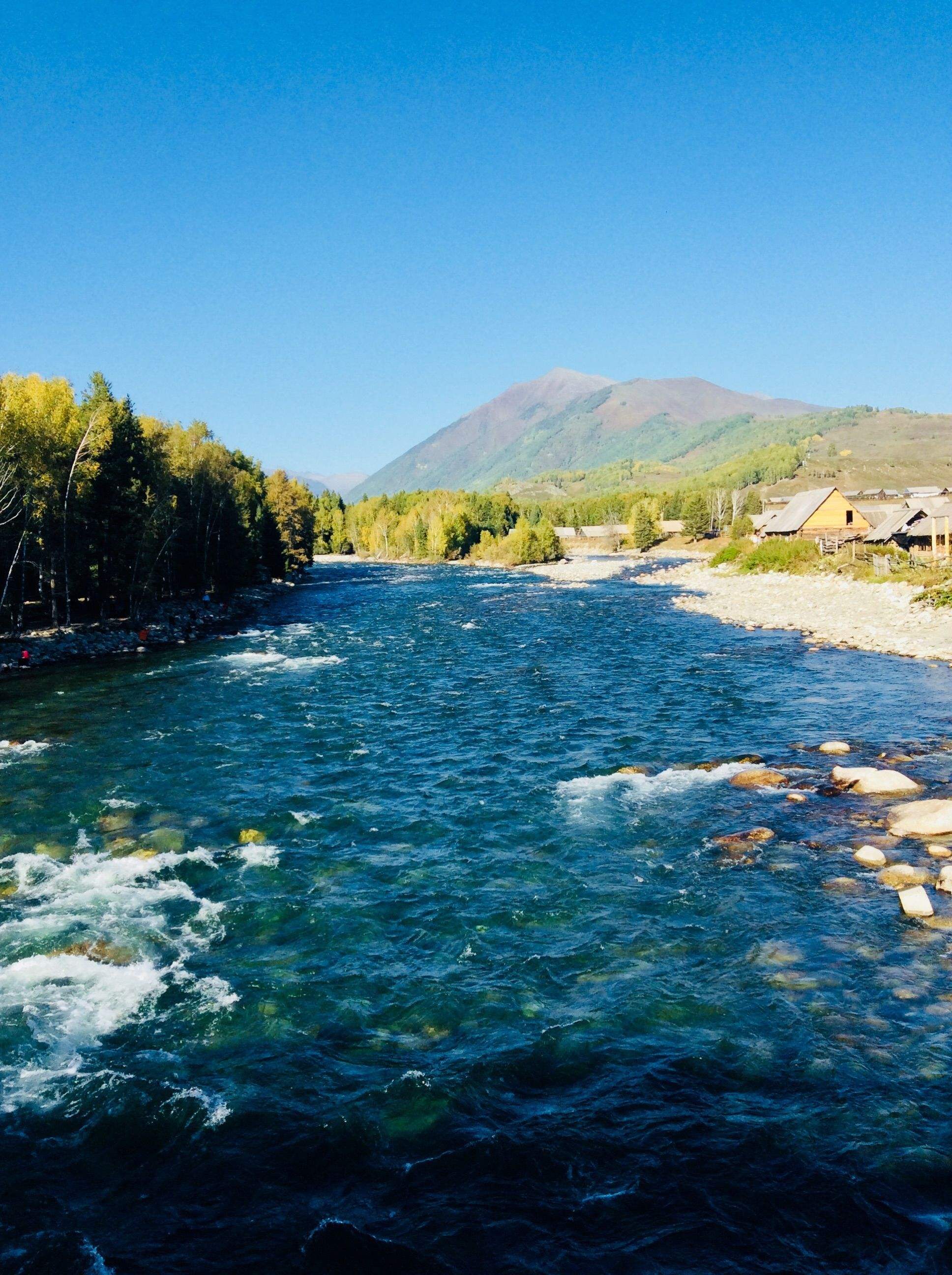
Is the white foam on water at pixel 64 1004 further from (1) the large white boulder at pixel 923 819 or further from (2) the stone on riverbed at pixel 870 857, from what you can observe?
(1) the large white boulder at pixel 923 819

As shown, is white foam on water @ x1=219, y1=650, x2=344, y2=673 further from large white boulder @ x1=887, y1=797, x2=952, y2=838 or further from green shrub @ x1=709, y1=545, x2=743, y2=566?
green shrub @ x1=709, y1=545, x2=743, y2=566

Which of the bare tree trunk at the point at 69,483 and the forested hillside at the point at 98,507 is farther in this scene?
the bare tree trunk at the point at 69,483

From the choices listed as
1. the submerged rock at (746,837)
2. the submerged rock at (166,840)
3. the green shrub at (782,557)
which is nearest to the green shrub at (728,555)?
Result: the green shrub at (782,557)

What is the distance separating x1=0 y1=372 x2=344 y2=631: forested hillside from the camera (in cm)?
4759

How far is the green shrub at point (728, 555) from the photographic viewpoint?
329 feet

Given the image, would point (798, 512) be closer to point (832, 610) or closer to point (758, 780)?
point (832, 610)

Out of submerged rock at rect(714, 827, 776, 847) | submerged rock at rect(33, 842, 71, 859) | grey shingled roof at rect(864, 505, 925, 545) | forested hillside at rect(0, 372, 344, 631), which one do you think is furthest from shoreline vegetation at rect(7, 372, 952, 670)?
submerged rock at rect(33, 842, 71, 859)

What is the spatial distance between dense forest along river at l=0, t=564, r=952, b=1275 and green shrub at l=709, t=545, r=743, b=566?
7675 centimetres

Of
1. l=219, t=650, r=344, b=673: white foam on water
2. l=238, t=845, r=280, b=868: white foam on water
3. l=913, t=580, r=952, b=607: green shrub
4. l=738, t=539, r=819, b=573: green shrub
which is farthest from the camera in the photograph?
l=738, t=539, r=819, b=573: green shrub

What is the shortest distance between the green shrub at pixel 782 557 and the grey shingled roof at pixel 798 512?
157 inches

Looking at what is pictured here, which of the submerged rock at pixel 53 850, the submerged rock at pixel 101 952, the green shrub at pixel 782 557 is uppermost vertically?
the green shrub at pixel 782 557

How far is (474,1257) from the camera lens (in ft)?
27.1

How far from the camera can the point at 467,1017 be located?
12.4m

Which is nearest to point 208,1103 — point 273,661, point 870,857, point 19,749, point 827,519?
point 870,857
